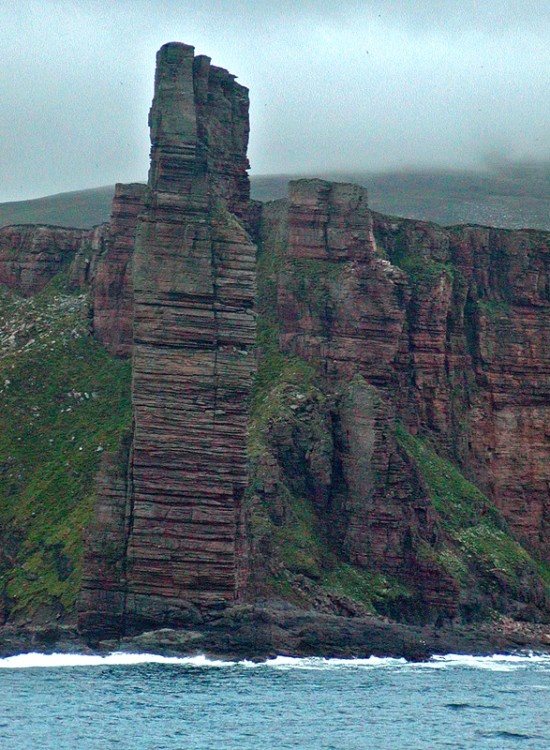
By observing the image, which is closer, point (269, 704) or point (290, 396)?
point (269, 704)

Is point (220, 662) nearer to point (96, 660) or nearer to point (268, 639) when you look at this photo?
point (268, 639)

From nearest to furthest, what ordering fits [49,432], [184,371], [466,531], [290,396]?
[184,371] < [290,396] < [49,432] < [466,531]

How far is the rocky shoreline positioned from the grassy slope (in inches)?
187

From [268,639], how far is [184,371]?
16800 mm

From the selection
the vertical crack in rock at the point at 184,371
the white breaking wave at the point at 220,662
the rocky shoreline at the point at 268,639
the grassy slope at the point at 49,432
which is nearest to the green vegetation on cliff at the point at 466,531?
the rocky shoreline at the point at 268,639

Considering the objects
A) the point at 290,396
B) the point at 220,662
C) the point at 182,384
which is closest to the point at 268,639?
the point at 220,662

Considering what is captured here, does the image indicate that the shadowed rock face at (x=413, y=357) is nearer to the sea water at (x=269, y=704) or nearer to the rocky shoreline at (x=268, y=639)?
the rocky shoreline at (x=268, y=639)

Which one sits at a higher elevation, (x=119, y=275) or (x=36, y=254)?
(x=36, y=254)

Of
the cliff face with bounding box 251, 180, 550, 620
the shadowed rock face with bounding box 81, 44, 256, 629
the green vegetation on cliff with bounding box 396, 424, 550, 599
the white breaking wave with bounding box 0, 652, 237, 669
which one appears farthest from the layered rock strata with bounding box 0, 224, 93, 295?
the white breaking wave with bounding box 0, 652, 237, 669

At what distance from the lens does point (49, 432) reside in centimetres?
14512

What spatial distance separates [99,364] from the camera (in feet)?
495

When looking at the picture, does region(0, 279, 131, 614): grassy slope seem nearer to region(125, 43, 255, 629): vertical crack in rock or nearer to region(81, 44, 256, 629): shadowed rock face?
region(81, 44, 256, 629): shadowed rock face

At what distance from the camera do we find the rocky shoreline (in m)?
122

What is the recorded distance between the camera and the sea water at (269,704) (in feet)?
327
